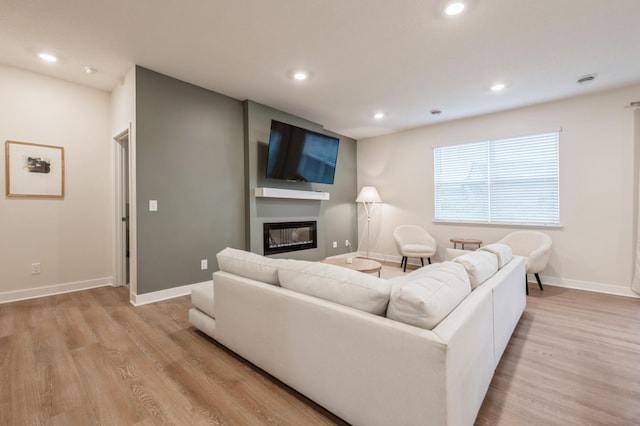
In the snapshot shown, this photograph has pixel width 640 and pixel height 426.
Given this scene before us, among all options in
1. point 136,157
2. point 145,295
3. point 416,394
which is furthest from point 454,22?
point 145,295

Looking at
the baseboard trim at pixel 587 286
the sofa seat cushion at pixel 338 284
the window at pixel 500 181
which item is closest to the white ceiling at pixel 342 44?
the window at pixel 500 181

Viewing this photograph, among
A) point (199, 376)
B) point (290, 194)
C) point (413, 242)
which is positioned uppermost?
point (290, 194)

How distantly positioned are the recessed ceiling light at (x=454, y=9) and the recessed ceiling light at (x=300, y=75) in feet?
4.91

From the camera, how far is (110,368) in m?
1.88

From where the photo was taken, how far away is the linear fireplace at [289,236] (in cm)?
427

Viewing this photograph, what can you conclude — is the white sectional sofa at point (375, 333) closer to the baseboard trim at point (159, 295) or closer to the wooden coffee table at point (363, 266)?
the wooden coffee table at point (363, 266)

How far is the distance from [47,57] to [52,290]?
102 inches

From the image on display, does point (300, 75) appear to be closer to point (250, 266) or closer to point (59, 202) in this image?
point (250, 266)

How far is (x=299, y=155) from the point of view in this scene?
439 centimetres

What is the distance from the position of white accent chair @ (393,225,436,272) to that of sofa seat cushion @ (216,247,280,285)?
314 cm

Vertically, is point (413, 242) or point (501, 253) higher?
point (501, 253)

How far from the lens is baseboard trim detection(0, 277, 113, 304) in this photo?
10.3 ft

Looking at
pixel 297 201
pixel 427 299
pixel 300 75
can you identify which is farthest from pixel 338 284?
pixel 297 201

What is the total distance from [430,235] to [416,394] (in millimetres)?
4196
